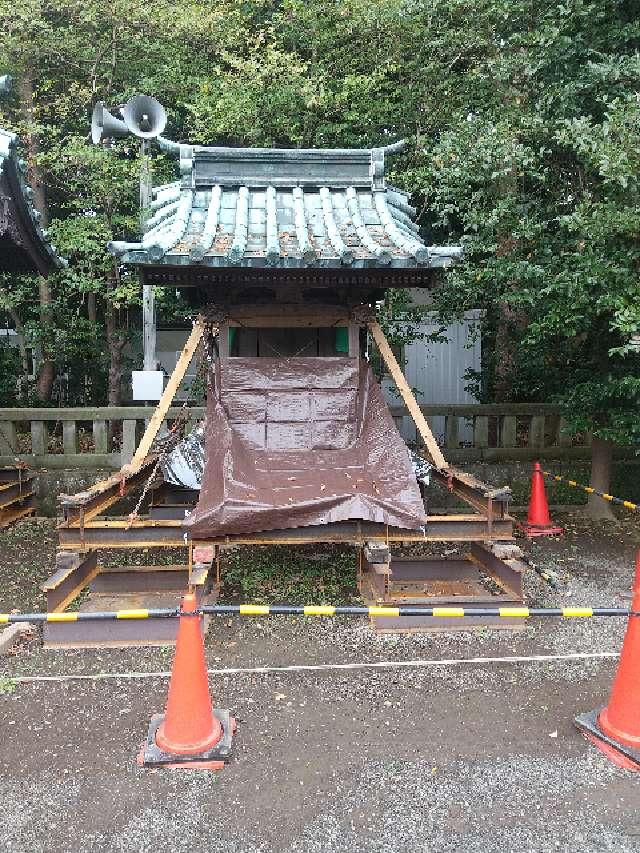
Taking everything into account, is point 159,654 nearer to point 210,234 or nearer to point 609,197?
point 210,234

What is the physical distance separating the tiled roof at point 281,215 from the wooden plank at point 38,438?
3734mm

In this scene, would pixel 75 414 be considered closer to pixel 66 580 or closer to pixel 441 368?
pixel 66 580

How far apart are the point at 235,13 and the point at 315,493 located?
8.95 metres

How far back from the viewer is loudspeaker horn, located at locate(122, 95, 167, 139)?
8352 millimetres

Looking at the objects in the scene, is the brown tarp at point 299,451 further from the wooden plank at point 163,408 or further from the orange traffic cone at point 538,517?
the orange traffic cone at point 538,517

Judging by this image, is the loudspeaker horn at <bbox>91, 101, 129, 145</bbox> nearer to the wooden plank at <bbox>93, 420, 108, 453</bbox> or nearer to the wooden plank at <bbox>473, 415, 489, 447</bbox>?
the wooden plank at <bbox>93, 420, 108, 453</bbox>

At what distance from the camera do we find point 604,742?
3688 millimetres

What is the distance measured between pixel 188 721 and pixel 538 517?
18.9 feet

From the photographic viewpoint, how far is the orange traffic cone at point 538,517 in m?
8.05

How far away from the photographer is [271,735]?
12.5 feet

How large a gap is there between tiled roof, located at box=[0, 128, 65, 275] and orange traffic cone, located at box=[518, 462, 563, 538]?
6.28m

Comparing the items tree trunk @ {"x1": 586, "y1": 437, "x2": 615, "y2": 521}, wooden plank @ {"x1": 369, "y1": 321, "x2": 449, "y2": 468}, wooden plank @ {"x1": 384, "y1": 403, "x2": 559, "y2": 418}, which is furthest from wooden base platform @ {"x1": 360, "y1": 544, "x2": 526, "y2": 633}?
wooden plank @ {"x1": 384, "y1": 403, "x2": 559, "y2": 418}

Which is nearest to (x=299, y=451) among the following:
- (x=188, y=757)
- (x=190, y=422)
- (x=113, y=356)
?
(x=188, y=757)

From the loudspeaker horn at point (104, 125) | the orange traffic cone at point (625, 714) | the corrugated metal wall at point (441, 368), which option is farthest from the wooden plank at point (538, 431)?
the loudspeaker horn at point (104, 125)
